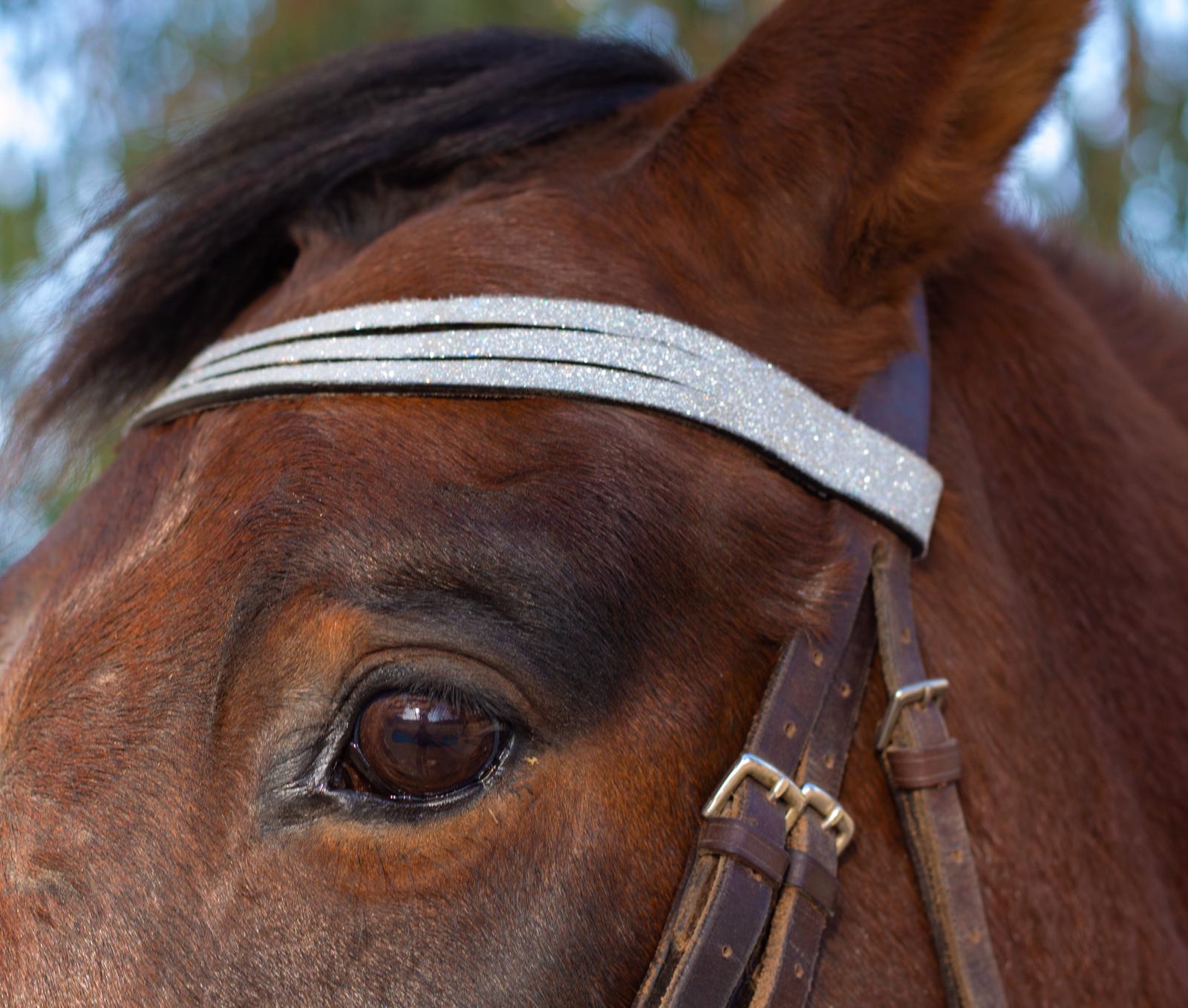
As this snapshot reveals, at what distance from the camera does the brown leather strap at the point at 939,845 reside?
1067mm

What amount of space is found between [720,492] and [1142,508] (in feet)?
2.12

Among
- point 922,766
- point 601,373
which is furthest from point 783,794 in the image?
point 601,373

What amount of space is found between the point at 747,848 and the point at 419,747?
0.31 metres

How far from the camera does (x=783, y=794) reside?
1.03 m

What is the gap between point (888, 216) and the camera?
1.19 metres

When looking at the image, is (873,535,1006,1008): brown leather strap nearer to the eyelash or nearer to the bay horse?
the bay horse

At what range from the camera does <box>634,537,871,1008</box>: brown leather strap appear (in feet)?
3.15

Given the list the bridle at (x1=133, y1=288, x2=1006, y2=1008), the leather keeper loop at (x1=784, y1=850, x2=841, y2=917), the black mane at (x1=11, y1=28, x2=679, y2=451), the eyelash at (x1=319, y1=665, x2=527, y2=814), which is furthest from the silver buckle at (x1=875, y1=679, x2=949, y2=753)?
Result: the black mane at (x1=11, y1=28, x2=679, y2=451)

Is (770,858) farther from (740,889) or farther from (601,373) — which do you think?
(601,373)

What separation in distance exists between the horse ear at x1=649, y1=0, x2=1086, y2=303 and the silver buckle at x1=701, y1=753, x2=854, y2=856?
1.78 feet

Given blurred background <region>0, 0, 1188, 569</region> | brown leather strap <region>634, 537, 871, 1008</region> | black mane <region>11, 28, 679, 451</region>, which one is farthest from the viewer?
blurred background <region>0, 0, 1188, 569</region>

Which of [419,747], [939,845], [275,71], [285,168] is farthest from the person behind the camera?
[275,71]

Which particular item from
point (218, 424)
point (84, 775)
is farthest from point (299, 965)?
point (218, 424)

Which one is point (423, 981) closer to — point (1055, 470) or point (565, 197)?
point (565, 197)
